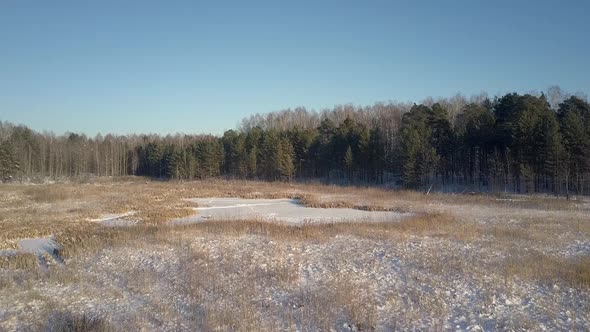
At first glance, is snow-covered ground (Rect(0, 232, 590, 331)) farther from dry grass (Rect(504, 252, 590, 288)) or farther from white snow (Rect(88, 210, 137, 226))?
white snow (Rect(88, 210, 137, 226))

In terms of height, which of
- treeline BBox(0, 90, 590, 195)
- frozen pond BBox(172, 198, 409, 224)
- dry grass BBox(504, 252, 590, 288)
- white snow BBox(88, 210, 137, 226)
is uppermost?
treeline BBox(0, 90, 590, 195)

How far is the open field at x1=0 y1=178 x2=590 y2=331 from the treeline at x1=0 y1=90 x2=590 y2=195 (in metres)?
24.4

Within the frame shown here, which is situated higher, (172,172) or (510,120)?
(510,120)

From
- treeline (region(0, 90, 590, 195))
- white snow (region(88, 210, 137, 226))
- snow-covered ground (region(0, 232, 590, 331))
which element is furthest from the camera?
treeline (region(0, 90, 590, 195))

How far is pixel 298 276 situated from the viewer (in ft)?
41.5

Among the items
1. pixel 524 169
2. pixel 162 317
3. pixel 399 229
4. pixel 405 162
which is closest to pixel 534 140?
pixel 524 169

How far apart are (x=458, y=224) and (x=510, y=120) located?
3050 cm

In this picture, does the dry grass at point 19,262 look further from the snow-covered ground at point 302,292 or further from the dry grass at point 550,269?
the dry grass at point 550,269

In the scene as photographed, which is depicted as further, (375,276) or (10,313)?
(375,276)

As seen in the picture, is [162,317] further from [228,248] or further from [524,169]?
[524,169]

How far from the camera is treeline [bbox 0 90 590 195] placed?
45.2 metres

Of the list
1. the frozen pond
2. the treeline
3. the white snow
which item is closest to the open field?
the white snow

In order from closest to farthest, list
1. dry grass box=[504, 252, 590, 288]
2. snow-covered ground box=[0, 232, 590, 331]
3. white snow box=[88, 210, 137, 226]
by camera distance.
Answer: snow-covered ground box=[0, 232, 590, 331], dry grass box=[504, 252, 590, 288], white snow box=[88, 210, 137, 226]

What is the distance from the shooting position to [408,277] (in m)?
12.5
